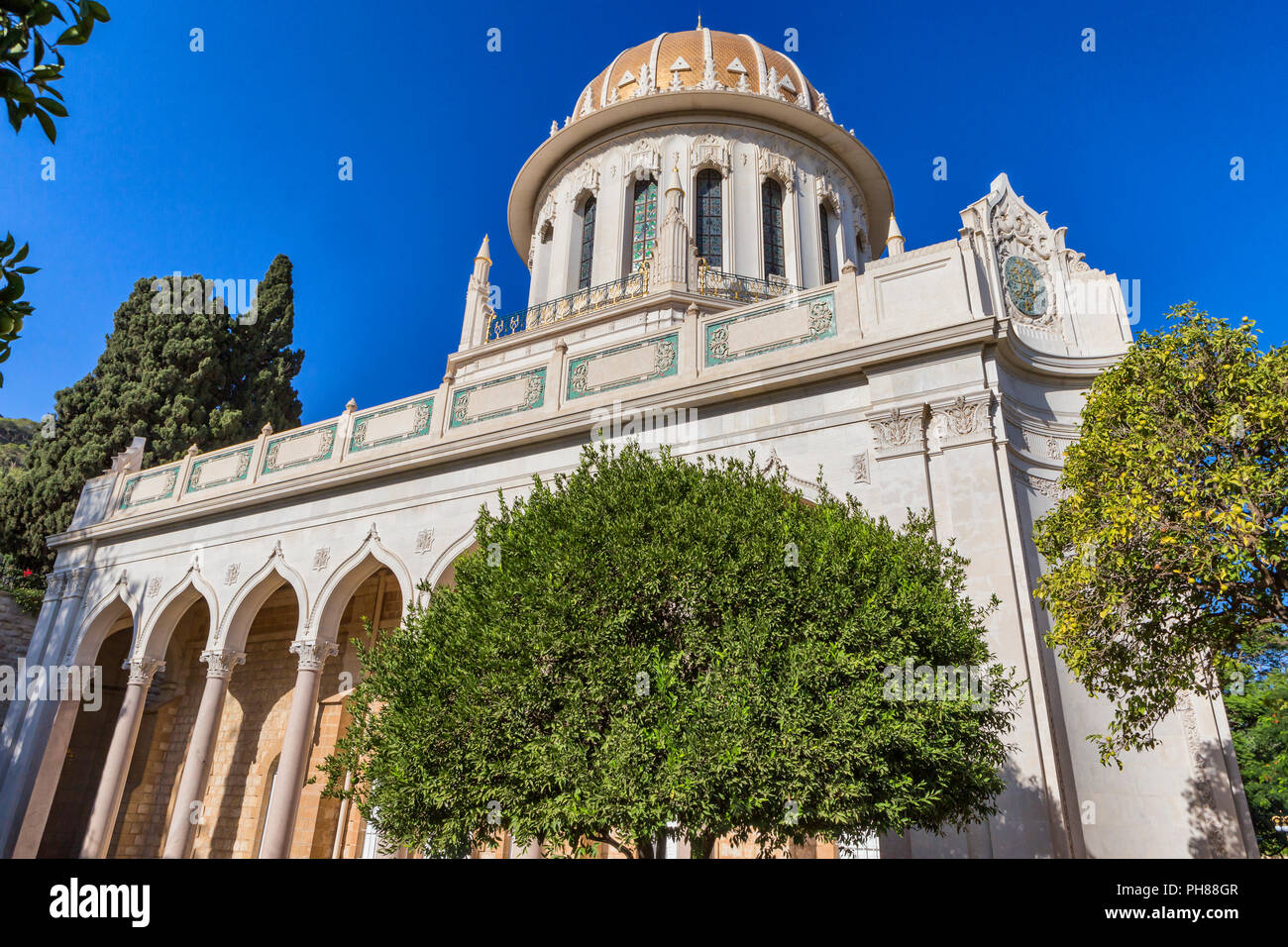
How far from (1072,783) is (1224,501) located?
405 cm

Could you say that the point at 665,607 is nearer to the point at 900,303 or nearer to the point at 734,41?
the point at 900,303

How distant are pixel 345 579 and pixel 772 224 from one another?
47.7ft

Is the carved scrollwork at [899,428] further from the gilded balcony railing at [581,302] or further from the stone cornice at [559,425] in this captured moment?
the gilded balcony railing at [581,302]

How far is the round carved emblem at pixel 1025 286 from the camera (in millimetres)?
12672

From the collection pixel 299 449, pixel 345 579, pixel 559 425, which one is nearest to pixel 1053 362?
pixel 559 425

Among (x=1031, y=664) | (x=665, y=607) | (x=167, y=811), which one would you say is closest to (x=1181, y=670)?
(x=1031, y=664)

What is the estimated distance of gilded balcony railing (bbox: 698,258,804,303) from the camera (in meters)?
19.6

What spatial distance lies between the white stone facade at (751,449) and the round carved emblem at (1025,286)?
1.6 inches

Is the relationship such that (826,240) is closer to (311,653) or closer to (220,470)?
(220,470)

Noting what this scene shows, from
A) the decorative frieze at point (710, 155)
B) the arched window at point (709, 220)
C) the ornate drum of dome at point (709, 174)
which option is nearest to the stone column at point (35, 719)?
the ornate drum of dome at point (709, 174)

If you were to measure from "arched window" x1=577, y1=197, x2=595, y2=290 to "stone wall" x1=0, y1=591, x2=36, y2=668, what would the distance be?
16640 mm

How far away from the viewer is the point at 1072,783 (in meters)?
9.41

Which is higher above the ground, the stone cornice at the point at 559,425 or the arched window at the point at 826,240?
the arched window at the point at 826,240

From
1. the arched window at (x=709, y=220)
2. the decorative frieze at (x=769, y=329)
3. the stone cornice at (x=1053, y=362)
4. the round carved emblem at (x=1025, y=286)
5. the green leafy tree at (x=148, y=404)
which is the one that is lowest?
the stone cornice at (x=1053, y=362)
